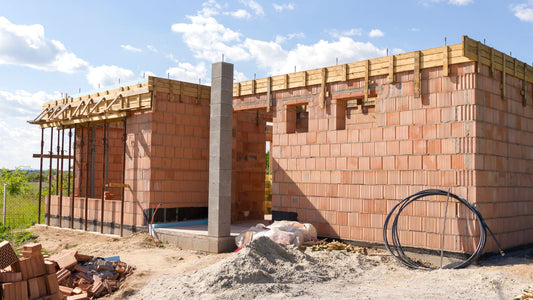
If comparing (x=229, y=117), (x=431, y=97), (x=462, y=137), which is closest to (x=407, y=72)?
(x=431, y=97)

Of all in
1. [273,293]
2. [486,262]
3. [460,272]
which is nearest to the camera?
[273,293]

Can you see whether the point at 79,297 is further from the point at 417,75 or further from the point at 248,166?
the point at 248,166

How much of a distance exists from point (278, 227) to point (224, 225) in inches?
48.9

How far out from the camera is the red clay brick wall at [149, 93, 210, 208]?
13.3 m

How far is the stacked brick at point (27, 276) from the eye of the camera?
754 centimetres

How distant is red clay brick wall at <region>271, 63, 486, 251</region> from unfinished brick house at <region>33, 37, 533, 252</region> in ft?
0.08

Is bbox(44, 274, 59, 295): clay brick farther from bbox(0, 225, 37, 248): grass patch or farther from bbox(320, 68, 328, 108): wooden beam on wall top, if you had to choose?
bbox(0, 225, 37, 248): grass patch

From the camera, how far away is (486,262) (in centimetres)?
932

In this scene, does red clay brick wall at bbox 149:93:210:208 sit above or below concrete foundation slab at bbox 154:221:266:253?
above

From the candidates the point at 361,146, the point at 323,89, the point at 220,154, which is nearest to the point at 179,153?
the point at 220,154

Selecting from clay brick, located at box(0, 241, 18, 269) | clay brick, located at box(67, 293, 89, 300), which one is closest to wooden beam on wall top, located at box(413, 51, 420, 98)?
clay brick, located at box(67, 293, 89, 300)

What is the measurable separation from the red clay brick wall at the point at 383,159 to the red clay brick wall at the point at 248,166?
8.94 feet

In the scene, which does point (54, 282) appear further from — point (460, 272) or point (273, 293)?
point (460, 272)

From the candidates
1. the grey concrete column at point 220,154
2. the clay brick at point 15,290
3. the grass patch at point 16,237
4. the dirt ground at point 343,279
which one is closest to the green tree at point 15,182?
the grass patch at point 16,237
